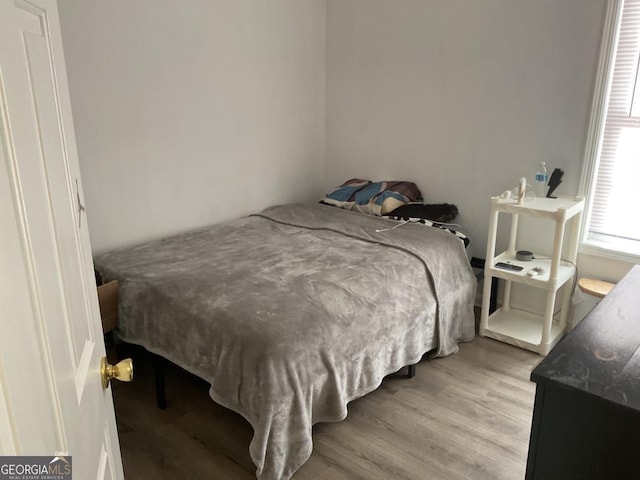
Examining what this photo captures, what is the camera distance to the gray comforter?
6.06 feet

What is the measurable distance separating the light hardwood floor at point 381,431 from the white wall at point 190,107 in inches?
36.9

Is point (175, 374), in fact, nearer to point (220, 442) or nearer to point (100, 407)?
point (220, 442)

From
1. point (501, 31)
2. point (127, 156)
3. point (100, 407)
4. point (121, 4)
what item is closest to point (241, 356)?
point (100, 407)

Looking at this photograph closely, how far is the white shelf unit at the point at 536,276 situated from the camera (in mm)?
2637

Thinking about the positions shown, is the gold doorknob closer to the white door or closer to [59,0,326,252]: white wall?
the white door

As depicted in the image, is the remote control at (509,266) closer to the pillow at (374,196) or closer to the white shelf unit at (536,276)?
the white shelf unit at (536,276)

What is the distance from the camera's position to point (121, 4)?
2.62m

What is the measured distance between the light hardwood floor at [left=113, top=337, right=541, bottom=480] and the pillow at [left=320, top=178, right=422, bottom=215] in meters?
1.13

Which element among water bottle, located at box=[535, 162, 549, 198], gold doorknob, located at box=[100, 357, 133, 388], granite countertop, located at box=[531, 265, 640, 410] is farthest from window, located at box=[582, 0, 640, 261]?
gold doorknob, located at box=[100, 357, 133, 388]

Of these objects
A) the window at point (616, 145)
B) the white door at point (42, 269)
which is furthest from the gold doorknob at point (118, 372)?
the window at point (616, 145)

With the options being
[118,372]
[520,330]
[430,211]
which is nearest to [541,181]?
[430,211]

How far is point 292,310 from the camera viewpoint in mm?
2010

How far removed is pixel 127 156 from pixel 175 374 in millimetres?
1224

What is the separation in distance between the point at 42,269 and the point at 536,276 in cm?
257
